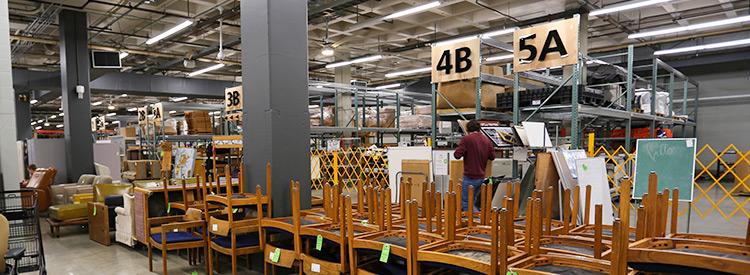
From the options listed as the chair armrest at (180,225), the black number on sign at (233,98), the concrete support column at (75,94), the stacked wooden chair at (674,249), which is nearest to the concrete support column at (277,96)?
the chair armrest at (180,225)

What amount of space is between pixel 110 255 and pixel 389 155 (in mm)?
4190

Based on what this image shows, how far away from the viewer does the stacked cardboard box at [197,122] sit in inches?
469

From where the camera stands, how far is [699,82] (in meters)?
14.0

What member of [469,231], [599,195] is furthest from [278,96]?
[599,195]

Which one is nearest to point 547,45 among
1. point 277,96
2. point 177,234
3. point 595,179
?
point 595,179

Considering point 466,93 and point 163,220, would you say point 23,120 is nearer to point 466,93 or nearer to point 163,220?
point 163,220

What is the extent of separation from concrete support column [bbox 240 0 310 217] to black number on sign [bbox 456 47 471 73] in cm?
270

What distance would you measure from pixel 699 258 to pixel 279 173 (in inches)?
126

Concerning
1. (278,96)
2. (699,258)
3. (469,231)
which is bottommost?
(469,231)

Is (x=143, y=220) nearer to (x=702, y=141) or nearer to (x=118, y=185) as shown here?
(x=118, y=185)

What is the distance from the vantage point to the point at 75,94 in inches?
363

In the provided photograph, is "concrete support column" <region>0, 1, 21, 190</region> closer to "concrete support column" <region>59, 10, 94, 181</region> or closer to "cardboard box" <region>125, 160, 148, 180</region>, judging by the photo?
"concrete support column" <region>59, 10, 94, 181</region>

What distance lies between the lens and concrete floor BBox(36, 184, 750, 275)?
4.72 meters

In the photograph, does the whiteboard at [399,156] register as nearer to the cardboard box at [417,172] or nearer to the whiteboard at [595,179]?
the cardboard box at [417,172]
